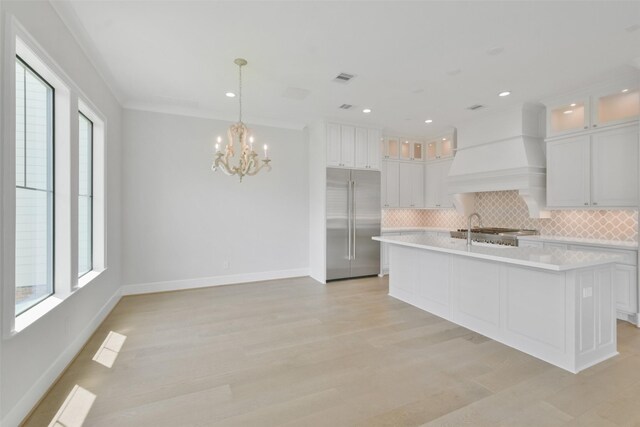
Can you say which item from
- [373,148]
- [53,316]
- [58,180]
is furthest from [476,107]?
[53,316]

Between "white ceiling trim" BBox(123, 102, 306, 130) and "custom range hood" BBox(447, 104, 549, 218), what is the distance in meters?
3.23

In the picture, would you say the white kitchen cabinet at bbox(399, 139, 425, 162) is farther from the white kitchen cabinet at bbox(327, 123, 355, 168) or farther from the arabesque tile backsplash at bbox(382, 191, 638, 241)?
the white kitchen cabinet at bbox(327, 123, 355, 168)

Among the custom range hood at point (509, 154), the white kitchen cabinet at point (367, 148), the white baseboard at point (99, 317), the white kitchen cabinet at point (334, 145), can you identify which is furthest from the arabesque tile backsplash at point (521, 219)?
the white baseboard at point (99, 317)

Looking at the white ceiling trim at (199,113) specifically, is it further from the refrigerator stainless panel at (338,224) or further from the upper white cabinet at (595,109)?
Answer: the upper white cabinet at (595,109)

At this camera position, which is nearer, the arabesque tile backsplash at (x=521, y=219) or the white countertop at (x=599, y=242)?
the white countertop at (x=599, y=242)

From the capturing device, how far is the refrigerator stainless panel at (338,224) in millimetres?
5461

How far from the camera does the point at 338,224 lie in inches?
218

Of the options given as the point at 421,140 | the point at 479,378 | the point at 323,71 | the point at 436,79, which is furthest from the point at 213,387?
the point at 421,140

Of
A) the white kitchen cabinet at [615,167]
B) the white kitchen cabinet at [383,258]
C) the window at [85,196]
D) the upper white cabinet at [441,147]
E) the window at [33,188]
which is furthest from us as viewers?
the upper white cabinet at [441,147]

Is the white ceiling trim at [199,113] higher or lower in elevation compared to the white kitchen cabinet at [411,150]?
higher

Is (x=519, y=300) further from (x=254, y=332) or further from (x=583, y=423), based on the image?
(x=254, y=332)

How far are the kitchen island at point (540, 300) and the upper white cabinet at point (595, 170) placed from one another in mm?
1515

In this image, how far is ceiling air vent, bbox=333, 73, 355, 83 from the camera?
365 centimetres

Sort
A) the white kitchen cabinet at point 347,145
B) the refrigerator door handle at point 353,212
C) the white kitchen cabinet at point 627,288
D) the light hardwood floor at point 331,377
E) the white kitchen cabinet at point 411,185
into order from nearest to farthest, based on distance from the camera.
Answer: the light hardwood floor at point 331,377 < the white kitchen cabinet at point 627,288 < the white kitchen cabinet at point 347,145 < the refrigerator door handle at point 353,212 < the white kitchen cabinet at point 411,185
